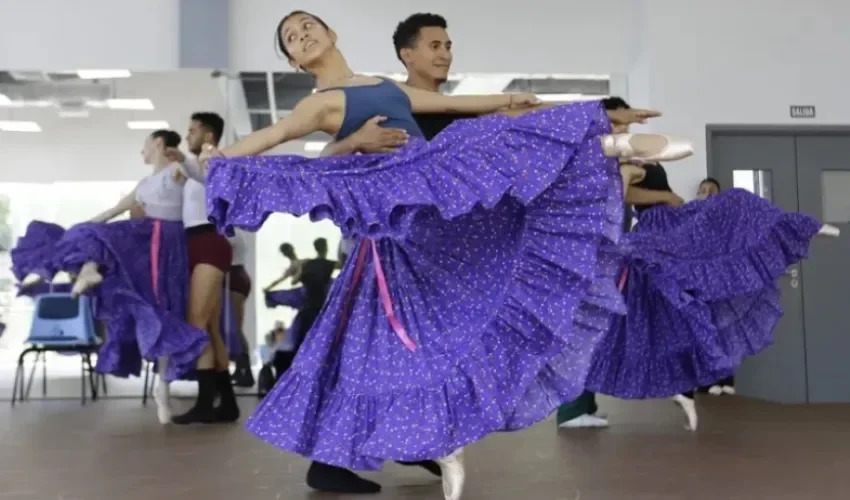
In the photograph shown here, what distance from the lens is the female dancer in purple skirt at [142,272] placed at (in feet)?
15.3

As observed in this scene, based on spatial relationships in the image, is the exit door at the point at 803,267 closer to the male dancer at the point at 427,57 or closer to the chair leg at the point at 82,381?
the male dancer at the point at 427,57

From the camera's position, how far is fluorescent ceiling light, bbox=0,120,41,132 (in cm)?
699

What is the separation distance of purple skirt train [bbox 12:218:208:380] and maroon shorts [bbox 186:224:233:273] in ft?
Answer: 0.41

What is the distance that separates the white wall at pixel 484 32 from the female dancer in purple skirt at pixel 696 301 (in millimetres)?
3489

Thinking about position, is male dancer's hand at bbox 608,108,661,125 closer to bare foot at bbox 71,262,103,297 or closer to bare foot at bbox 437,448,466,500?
bare foot at bbox 437,448,466,500

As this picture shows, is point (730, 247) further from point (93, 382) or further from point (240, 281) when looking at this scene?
point (93, 382)

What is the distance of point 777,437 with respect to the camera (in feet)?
13.4

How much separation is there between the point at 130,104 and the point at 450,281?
16.8 ft

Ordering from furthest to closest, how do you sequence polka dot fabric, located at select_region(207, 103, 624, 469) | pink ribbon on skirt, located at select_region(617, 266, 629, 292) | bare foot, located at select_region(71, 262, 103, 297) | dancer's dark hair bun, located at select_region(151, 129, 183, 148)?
dancer's dark hair bun, located at select_region(151, 129, 183, 148) → bare foot, located at select_region(71, 262, 103, 297) → pink ribbon on skirt, located at select_region(617, 266, 629, 292) → polka dot fabric, located at select_region(207, 103, 624, 469)

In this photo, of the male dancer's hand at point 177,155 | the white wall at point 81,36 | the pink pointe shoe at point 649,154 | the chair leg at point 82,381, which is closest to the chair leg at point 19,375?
the chair leg at point 82,381

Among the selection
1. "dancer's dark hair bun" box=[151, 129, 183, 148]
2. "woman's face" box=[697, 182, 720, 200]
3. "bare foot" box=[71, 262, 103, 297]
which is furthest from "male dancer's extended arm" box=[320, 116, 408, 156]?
"woman's face" box=[697, 182, 720, 200]

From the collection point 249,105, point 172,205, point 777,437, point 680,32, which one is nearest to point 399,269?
point 777,437

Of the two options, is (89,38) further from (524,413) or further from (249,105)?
(524,413)

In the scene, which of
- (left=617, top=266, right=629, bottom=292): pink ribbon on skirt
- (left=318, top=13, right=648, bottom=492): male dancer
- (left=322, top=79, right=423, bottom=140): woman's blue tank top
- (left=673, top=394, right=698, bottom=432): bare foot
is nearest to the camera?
(left=322, top=79, right=423, bottom=140): woman's blue tank top
